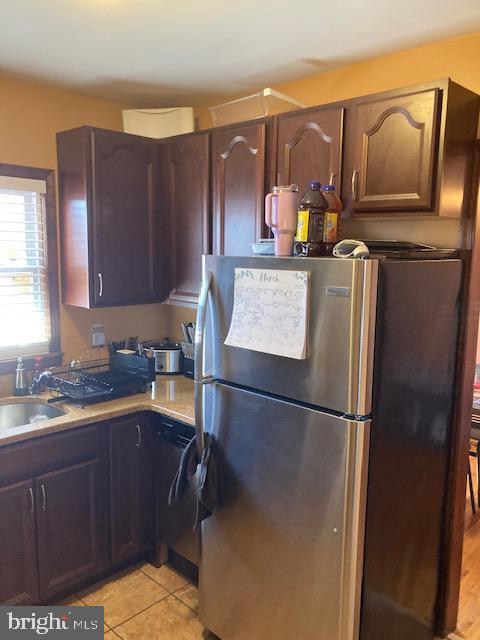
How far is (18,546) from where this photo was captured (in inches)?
85.3

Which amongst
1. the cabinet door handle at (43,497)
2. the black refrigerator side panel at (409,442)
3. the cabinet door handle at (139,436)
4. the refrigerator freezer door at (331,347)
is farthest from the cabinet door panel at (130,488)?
the black refrigerator side panel at (409,442)

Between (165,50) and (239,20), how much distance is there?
444 mm

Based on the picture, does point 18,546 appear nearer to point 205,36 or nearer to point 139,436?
point 139,436

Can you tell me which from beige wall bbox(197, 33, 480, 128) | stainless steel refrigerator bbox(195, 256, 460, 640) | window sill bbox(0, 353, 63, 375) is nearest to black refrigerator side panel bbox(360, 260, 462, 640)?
stainless steel refrigerator bbox(195, 256, 460, 640)

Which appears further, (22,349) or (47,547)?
(22,349)

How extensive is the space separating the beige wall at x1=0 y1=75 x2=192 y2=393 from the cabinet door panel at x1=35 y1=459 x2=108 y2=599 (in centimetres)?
66

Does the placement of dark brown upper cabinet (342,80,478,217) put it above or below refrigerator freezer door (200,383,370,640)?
above

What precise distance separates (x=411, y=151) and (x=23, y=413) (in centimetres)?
218

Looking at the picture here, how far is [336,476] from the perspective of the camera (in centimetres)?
164

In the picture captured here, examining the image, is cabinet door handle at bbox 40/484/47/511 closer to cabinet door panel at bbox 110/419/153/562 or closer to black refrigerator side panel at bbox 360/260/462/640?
cabinet door panel at bbox 110/419/153/562

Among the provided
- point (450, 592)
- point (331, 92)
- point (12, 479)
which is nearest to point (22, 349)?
point (12, 479)

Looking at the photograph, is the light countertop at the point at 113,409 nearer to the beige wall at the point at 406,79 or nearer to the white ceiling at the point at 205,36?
the beige wall at the point at 406,79

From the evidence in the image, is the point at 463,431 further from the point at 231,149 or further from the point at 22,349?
the point at 22,349

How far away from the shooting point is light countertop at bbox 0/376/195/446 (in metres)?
2.15
